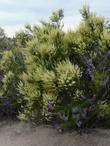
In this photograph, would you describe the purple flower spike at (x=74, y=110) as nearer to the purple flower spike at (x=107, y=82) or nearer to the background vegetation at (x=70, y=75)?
the background vegetation at (x=70, y=75)

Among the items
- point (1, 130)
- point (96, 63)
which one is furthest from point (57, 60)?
point (1, 130)

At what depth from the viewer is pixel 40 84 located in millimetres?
5336

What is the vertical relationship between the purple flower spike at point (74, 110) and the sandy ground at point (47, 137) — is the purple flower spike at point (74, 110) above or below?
above

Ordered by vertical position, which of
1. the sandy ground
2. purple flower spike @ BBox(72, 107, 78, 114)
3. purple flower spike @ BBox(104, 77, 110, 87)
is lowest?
the sandy ground

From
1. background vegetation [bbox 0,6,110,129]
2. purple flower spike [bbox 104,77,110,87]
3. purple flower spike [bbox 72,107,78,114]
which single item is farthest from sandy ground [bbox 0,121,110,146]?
purple flower spike [bbox 104,77,110,87]

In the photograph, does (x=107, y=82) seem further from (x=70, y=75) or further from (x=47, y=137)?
(x=47, y=137)

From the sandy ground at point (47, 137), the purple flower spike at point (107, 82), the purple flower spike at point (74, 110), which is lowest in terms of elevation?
the sandy ground at point (47, 137)

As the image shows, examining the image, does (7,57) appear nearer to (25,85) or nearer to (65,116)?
(25,85)

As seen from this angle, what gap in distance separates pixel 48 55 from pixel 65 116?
940 millimetres

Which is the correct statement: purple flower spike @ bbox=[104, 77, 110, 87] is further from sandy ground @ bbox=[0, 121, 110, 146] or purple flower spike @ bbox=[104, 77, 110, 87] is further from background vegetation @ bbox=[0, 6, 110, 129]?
sandy ground @ bbox=[0, 121, 110, 146]

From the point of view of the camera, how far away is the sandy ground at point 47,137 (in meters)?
4.93

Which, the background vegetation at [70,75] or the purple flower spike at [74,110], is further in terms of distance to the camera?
the background vegetation at [70,75]

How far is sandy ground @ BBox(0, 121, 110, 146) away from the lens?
4.93 metres

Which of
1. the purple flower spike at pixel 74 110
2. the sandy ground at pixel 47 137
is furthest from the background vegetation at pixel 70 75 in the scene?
the sandy ground at pixel 47 137
